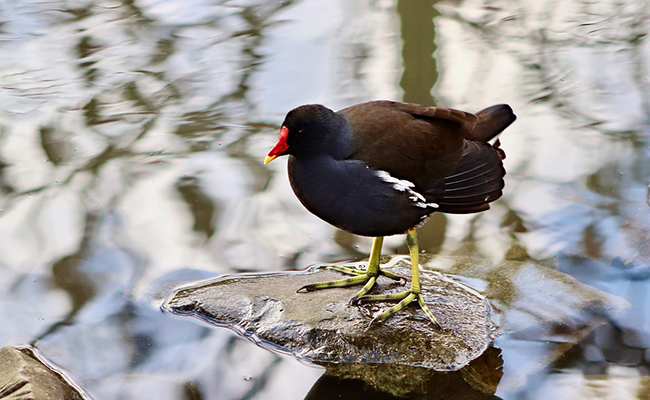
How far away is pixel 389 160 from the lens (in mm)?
3242

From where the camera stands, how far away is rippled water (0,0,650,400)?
3.54 metres

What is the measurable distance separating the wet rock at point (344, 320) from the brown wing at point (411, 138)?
24.1 inches

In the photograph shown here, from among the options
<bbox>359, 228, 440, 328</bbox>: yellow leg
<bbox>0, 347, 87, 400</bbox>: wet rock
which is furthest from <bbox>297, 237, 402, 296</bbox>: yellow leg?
<bbox>0, 347, 87, 400</bbox>: wet rock

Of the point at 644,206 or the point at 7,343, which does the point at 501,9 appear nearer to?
the point at 644,206

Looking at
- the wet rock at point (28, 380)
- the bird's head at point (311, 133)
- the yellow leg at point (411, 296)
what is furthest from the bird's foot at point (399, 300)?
the wet rock at point (28, 380)

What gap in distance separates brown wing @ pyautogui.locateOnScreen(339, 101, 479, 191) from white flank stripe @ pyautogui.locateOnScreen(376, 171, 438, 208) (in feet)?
0.09

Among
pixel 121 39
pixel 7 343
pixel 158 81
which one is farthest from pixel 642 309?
pixel 121 39

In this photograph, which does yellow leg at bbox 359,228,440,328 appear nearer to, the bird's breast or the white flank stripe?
the white flank stripe

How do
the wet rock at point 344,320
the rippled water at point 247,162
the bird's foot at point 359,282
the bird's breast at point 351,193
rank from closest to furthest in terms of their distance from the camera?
1. the bird's breast at point 351,193
2. the wet rock at point 344,320
3. the rippled water at point 247,162
4. the bird's foot at point 359,282

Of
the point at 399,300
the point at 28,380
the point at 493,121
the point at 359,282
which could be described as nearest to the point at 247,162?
the point at 359,282

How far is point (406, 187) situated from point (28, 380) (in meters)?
1.66

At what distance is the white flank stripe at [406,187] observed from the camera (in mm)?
3193

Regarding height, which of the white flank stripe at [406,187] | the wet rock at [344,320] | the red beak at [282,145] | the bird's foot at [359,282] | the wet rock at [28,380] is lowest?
the wet rock at [344,320]

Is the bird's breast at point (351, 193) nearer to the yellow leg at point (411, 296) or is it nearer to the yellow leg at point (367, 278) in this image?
the yellow leg at point (411, 296)
